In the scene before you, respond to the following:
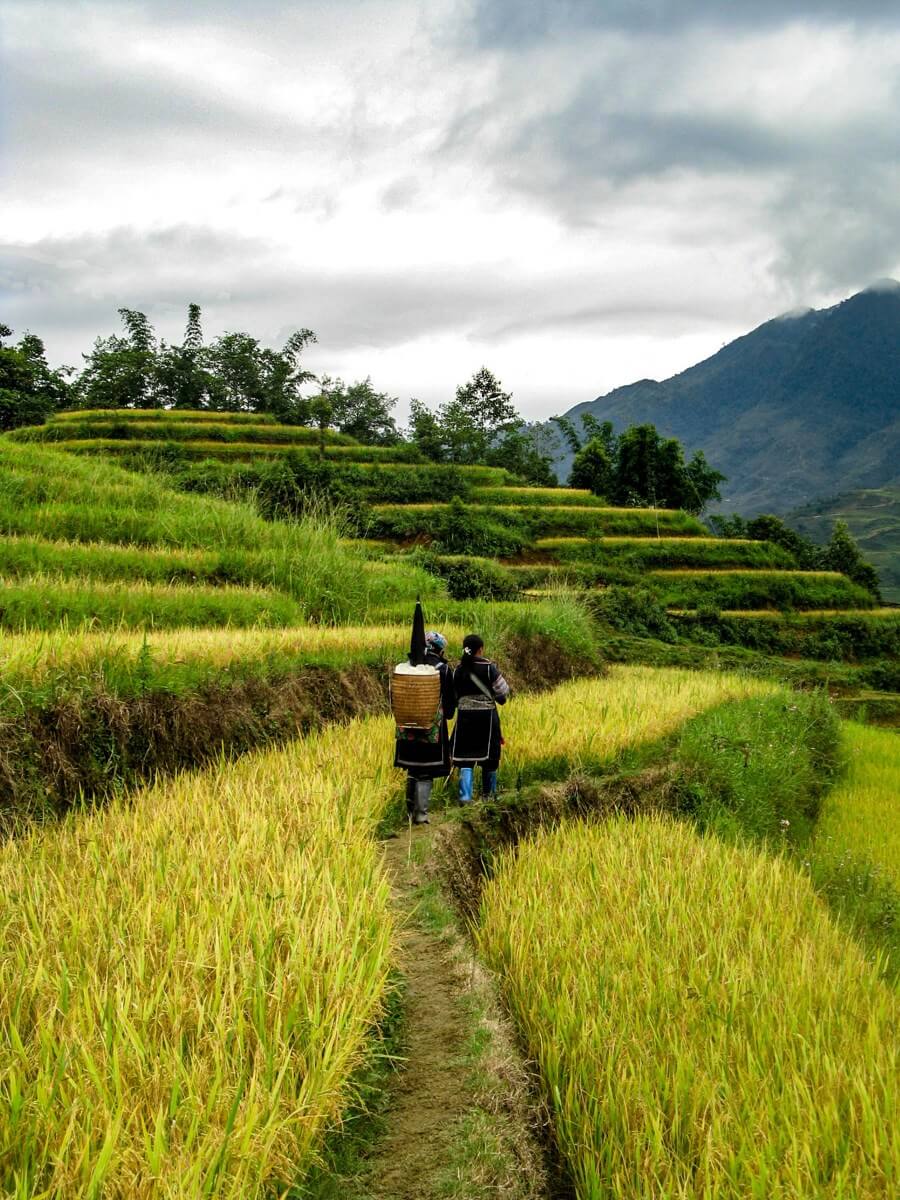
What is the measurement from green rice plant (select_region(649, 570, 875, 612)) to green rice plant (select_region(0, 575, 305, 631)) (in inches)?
711

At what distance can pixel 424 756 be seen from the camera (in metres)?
4.52

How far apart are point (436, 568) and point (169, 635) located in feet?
39.5

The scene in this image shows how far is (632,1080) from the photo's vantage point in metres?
2.36

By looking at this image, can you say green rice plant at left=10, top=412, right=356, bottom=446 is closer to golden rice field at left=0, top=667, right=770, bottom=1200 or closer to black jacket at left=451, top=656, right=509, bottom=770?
black jacket at left=451, top=656, right=509, bottom=770

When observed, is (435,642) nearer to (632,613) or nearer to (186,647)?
(186,647)

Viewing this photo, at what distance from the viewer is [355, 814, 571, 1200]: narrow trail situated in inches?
79.4

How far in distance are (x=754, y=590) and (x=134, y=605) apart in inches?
925

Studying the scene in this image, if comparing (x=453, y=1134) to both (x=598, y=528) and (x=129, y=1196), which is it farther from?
(x=598, y=528)

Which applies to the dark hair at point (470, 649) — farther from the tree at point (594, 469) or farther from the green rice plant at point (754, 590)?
the tree at point (594, 469)

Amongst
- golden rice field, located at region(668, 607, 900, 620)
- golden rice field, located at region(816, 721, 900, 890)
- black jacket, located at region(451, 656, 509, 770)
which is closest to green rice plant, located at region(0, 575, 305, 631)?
black jacket, located at region(451, 656, 509, 770)

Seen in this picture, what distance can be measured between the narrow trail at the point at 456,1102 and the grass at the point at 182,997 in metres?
0.20

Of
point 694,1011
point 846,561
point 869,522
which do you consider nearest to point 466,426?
point 846,561

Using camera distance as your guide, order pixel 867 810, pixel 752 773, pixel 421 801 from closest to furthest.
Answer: pixel 421 801 < pixel 752 773 < pixel 867 810

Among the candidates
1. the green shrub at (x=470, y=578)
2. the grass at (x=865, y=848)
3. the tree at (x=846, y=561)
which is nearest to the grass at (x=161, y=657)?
the grass at (x=865, y=848)
